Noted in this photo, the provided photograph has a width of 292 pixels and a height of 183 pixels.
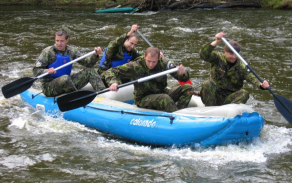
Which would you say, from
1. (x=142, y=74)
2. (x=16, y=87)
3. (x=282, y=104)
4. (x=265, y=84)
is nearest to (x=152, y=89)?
(x=142, y=74)

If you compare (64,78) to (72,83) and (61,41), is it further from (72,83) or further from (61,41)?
(61,41)

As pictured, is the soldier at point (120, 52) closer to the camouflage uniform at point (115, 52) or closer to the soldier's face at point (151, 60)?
the camouflage uniform at point (115, 52)

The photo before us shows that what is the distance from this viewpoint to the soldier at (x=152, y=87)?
498cm

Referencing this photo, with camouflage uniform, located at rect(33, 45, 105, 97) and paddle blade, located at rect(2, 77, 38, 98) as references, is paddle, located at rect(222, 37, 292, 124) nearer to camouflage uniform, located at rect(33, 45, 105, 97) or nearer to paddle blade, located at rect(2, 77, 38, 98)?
camouflage uniform, located at rect(33, 45, 105, 97)

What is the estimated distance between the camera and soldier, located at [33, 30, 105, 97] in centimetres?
593

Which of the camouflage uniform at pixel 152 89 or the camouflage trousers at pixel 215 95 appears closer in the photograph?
the camouflage uniform at pixel 152 89

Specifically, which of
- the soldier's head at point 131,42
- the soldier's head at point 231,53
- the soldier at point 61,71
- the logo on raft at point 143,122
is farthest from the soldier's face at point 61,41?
the soldier's head at point 231,53

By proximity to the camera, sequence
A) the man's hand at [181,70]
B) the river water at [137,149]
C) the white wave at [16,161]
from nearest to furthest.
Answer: the river water at [137,149], the white wave at [16,161], the man's hand at [181,70]

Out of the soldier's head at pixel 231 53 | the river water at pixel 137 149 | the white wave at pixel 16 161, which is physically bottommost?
the river water at pixel 137 149

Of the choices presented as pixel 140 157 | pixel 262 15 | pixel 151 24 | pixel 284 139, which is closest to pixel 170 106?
pixel 140 157

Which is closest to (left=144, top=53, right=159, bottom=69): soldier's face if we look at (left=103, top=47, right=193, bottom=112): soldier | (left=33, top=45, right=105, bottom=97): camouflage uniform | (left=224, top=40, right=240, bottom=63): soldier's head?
(left=103, top=47, right=193, bottom=112): soldier

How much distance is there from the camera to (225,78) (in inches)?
205

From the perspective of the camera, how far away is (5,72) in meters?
8.96

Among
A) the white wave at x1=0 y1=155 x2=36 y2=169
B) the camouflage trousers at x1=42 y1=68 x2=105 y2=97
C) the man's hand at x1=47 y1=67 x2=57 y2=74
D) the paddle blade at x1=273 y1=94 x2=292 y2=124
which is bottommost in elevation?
the white wave at x1=0 y1=155 x2=36 y2=169
